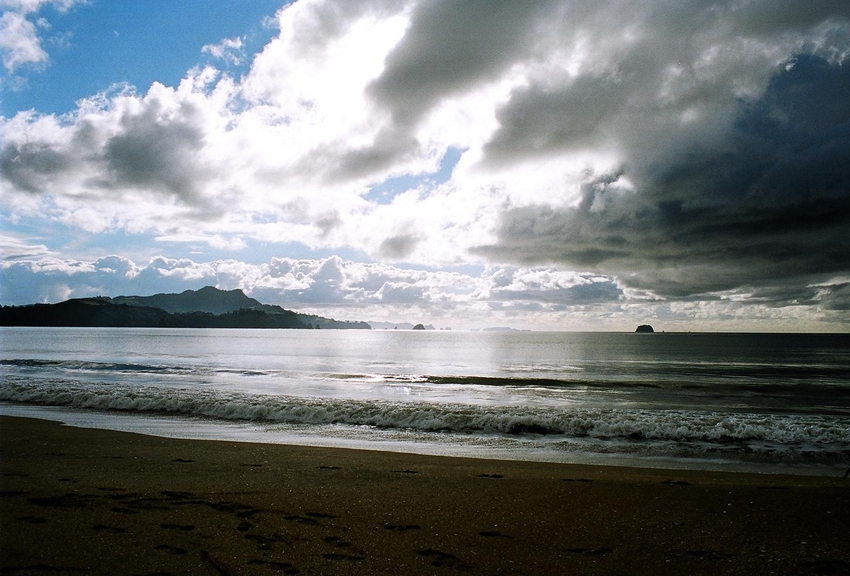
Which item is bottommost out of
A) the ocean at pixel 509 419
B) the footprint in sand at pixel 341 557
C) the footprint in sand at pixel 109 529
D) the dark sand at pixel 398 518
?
the ocean at pixel 509 419

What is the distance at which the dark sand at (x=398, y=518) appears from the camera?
5715mm

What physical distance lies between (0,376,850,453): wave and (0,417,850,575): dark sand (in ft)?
21.2

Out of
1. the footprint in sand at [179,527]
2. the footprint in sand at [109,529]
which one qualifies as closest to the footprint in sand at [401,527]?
the footprint in sand at [179,527]

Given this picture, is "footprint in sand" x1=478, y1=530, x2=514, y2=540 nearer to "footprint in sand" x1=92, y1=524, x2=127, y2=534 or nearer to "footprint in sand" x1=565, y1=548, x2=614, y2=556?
"footprint in sand" x1=565, y1=548, x2=614, y2=556

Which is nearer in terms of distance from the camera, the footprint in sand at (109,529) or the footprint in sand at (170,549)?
the footprint in sand at (170,549)

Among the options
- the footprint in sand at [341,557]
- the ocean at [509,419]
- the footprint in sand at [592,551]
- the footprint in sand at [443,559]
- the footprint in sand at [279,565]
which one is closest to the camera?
the footprint in sand at [279,565]

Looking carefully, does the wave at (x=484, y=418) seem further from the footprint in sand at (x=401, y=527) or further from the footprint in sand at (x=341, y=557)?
the footprint in sand at (x=341, y=557)

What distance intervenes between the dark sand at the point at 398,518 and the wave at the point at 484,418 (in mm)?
6451

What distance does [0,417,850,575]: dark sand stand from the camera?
571 cm

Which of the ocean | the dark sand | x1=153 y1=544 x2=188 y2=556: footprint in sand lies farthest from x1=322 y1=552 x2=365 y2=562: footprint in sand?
the ocean

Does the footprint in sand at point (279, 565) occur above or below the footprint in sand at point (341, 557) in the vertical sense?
above

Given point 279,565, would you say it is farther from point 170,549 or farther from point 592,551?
point 592,551

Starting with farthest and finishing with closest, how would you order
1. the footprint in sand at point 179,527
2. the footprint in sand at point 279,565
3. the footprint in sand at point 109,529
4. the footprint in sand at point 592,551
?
the footprint in sand at point 179,527 < the footprint in sand at point 109,529 < the footprint in sand at point 592,551 < the footprint in sand at point 279,565

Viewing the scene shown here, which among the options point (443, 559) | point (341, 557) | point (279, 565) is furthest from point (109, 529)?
point (443, 559)
